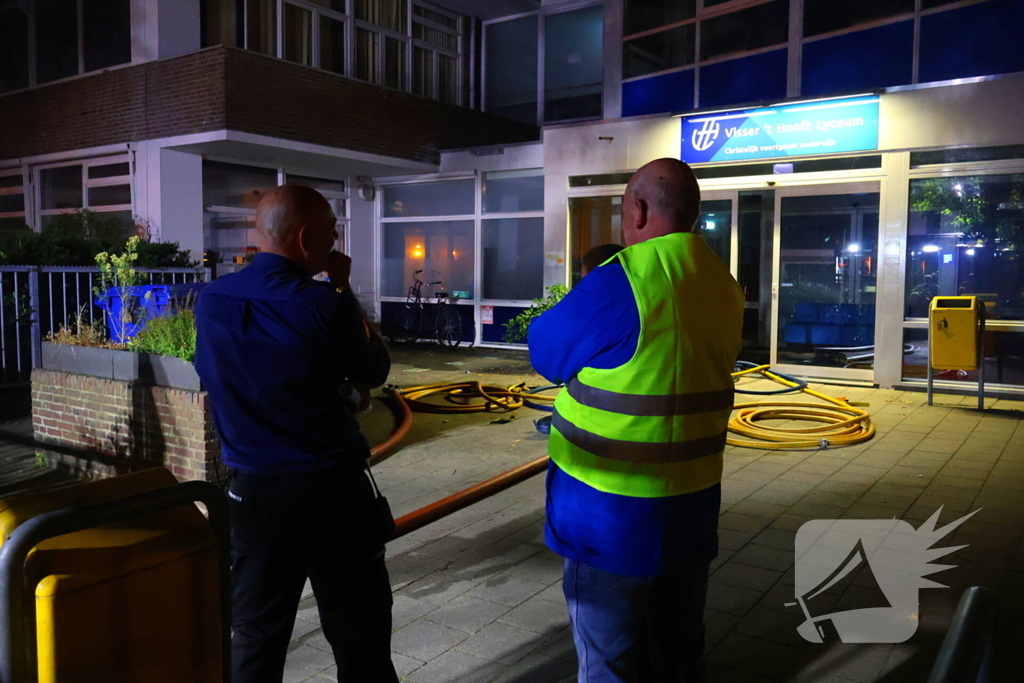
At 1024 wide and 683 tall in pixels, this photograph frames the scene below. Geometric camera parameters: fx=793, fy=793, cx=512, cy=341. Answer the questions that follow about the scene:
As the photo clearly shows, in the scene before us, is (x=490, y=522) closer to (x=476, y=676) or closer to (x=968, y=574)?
(x=476, y=676)

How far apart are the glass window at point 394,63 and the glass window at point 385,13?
0.29 m

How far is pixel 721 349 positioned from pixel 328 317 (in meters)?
1.12

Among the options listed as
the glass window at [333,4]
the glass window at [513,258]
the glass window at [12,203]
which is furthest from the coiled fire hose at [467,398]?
the glass window at [12,203]

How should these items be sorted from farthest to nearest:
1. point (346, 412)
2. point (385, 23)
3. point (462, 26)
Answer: point (462, 26) → point (385, 23) → point (346, 412)

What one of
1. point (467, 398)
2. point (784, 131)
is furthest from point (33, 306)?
point (784, 131)

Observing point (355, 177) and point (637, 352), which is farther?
point (355, 177)

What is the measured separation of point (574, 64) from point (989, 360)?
9.98 metres

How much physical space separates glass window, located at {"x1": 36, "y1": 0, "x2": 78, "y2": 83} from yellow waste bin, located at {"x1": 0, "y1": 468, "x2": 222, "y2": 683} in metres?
16.5

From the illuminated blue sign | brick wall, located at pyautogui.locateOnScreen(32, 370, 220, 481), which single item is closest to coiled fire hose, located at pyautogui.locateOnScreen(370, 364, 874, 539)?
brick wall, located at pyautogui.locateOnScreen(32, 370, 220, 481)

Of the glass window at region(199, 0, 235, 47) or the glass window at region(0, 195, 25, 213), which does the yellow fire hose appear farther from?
the glass window at region(0, 195, 25, 213)

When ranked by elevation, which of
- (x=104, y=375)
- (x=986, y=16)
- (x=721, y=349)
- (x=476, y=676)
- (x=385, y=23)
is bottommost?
(x=476, y=676)

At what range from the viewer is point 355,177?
17078 millimetres

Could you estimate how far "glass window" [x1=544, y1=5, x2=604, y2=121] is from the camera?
637 inches

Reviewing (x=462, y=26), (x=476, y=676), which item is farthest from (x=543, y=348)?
(x=462, y=26)
